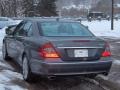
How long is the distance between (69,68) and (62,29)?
1500mm

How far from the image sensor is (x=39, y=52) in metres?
7.77

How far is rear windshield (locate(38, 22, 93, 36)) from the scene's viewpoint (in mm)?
8617

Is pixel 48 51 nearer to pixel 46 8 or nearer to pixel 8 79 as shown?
pixel 8 79

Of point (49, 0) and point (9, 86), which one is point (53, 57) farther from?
point (49, 0)

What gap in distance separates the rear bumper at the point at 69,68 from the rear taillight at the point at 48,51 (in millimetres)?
175

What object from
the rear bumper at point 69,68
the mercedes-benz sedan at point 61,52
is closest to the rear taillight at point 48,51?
the mercedes-benz sedan at point 61,52

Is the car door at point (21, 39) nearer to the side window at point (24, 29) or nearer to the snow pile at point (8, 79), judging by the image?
the side window at point (24, 29)

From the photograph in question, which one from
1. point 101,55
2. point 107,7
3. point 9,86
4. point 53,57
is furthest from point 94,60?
point 107,7

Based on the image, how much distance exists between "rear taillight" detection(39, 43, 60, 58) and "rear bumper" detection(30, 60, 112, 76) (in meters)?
0.17

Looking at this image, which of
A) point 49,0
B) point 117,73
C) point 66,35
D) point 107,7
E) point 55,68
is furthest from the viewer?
point 107,7

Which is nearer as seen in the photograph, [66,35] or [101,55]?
[101,55]

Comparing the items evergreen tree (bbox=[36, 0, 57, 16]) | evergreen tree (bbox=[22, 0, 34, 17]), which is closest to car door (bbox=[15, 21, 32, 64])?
evergreen tree (bbox=[36, 0, 57, 16])

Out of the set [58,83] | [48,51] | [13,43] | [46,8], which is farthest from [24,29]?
[46,8]

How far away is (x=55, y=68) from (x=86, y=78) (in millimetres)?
1604
